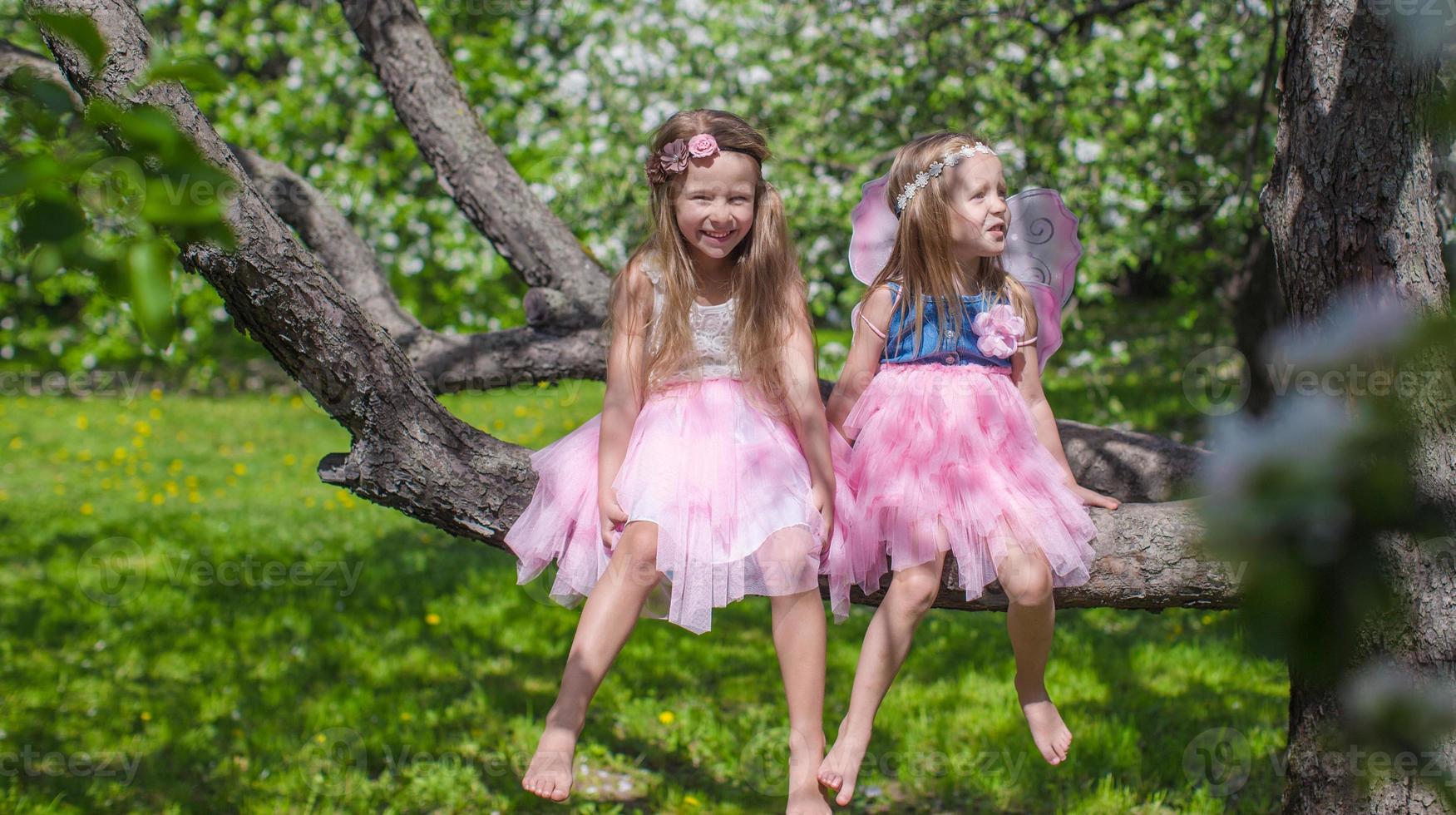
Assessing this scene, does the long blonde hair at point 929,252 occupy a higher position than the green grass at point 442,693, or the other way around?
the long blonde hair at point 929,252

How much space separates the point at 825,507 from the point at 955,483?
294mm

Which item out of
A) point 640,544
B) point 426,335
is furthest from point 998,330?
point 426,335

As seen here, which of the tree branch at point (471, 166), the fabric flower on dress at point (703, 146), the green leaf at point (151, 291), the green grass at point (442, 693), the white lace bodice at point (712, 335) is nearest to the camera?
the green leaf at point (151, 291)

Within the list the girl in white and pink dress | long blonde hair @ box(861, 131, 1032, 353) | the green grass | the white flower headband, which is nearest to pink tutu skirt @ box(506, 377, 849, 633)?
the girl in white and pink dress

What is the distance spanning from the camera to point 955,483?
8.18 ft

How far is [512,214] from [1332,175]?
6.80 feet

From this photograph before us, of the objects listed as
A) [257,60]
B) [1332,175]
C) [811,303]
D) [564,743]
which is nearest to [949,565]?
[564,743]

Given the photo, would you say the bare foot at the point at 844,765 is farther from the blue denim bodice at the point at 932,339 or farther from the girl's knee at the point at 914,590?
the blue denim bodice at the point at 932,339

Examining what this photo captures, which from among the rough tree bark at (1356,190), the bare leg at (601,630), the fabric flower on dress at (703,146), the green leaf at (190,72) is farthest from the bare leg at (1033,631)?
the green leaf at (190,72)

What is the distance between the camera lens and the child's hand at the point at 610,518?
2.43m

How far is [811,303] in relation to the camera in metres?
5.55

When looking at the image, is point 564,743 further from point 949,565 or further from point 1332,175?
point 1332,175

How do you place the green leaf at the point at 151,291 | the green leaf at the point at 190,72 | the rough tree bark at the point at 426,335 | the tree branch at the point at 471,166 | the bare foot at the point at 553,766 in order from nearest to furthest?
the green leaf at the point at 151,291
the green leaf at the point at 190,72
the rough tree bark at the point at 426,335
the bare foot at the point at 553,766
the tree branch at the point at 471,166

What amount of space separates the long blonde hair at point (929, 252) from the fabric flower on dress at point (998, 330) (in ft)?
0.15
